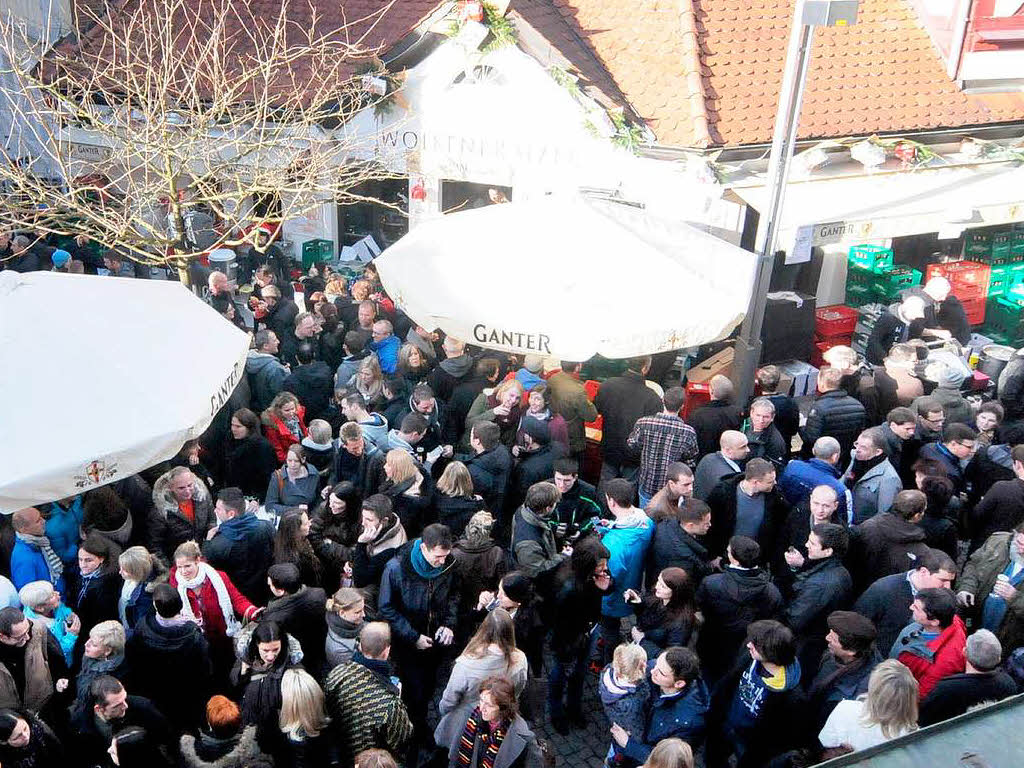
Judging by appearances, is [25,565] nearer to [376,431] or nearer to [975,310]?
[376,431]

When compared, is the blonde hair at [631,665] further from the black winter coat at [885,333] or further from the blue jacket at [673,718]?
the black winter coat at [885,333]

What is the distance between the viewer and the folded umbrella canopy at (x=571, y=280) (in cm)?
705

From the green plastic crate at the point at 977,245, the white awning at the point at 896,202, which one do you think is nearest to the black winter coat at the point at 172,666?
the white awning at the point at 896,202

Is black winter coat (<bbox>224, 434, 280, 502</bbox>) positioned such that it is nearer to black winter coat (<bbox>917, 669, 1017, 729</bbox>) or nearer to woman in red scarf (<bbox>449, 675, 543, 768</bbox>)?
woman in red scarf (<bbox>449, 675, 543, 768</bbox>)

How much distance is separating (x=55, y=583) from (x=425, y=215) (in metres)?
9.72

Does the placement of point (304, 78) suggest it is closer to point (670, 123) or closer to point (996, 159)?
point (670, 123)

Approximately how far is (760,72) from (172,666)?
1033 centimetres

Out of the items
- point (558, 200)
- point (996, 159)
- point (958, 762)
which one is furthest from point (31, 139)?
point (958, 762)

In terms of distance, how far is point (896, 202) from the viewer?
1107cm

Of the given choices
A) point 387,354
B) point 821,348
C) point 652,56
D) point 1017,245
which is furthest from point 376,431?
point 1017,245

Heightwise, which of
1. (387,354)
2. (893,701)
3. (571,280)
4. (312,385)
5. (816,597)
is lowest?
(312,385)

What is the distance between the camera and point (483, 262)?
7566 mm

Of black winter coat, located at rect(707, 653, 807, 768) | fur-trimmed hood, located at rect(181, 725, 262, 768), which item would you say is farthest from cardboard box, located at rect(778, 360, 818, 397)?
fur-trimmed hood, located at rect(181, 725, 262, 768)

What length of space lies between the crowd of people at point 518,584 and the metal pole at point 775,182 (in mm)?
739
